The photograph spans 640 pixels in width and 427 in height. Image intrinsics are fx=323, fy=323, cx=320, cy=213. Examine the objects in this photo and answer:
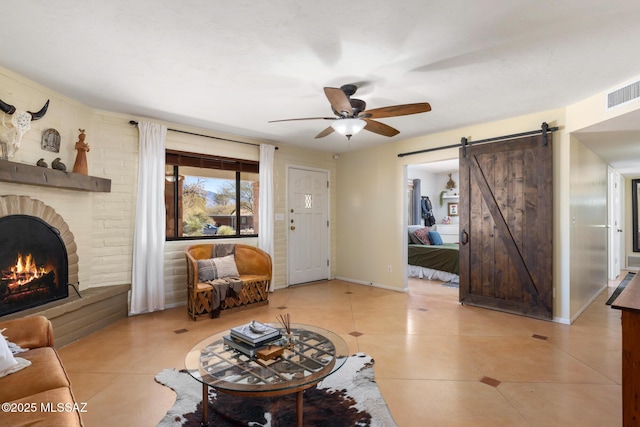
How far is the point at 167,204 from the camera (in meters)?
4.41

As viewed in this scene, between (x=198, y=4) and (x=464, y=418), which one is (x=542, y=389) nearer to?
(x=464, y=418)

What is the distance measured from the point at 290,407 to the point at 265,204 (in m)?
3.44

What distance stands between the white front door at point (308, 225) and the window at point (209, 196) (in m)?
0.75

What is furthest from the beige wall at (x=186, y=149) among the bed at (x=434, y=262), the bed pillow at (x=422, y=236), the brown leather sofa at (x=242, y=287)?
the bed pillow at (x=422, y=236)

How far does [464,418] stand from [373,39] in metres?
2.57

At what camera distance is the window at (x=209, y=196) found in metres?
4.45

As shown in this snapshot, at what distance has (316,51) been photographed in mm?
2463

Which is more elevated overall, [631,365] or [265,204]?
[265,204]

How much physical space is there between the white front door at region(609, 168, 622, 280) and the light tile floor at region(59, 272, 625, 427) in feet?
8.47

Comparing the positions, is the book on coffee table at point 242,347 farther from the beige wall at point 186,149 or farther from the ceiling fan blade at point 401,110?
the beige wall at point 186,149

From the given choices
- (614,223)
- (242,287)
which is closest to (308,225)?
(242,287)

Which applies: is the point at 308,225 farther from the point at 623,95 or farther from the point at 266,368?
the point at 623,95

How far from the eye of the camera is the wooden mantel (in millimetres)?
2738

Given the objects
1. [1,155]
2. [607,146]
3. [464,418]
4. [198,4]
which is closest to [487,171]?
[607,146]
